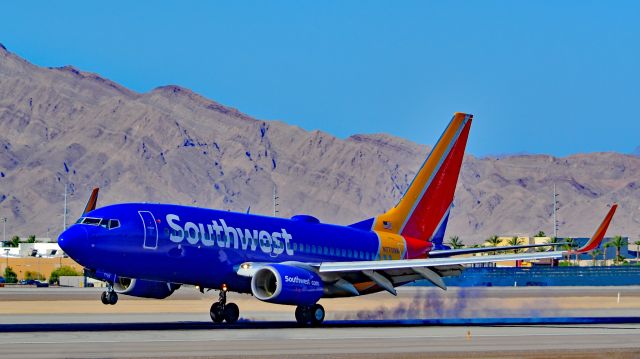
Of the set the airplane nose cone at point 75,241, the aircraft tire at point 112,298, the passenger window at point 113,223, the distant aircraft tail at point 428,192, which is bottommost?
the aircraft tire at point 112,298

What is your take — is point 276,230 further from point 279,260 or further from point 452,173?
point 452,173

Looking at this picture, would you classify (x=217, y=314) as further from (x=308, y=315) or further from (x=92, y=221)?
(x=92, y=221)

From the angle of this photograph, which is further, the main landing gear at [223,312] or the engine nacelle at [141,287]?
the main landing gear at [223,312]

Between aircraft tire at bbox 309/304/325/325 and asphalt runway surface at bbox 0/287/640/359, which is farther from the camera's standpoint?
aircraft tire at bbox 309/304/325/325

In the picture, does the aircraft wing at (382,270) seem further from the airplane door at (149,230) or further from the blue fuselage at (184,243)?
the airplane door at (149,230)

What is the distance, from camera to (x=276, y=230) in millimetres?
53406

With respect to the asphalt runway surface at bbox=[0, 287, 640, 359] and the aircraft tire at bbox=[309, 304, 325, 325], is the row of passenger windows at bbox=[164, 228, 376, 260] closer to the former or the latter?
the asphalt runway surface at bbox=[0, 287, 640, 359]

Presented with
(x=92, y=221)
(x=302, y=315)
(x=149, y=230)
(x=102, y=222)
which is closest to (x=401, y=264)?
(x=302, y=315)

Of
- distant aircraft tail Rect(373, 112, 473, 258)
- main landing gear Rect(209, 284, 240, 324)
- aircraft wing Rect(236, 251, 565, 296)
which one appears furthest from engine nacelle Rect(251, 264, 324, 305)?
distant aircraft tail Rect(373, 112, 473, 258)

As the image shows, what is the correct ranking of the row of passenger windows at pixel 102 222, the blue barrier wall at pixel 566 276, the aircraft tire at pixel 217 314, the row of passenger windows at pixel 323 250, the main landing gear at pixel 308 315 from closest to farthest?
1. the row of passenger windows at pixel 102 222
2. the main landing gear at pixel 308 315
3. the aircraft tire at pixel 217 314
4. the row of passenger windows at pixel 323 250
5. the blue barrier wall at pixel 566 276

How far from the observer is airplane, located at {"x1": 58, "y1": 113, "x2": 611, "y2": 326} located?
155ft

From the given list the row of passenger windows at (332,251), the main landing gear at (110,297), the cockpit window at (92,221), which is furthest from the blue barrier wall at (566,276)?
the cockpit window at (92,221)

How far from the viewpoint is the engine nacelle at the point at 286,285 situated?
4834 centimetres

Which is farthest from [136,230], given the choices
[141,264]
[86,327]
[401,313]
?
[401,313]
